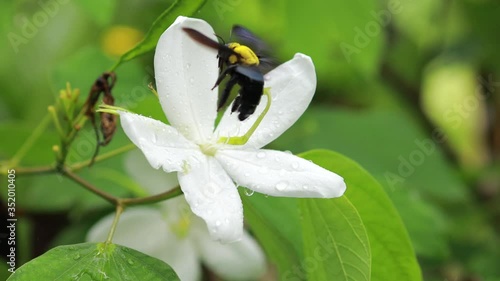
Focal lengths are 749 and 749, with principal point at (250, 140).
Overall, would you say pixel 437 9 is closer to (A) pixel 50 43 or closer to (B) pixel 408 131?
(B) pixel 408 131

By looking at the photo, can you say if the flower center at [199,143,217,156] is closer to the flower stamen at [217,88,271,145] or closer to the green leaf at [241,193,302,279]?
the flower stamen at [217,88,271,145]

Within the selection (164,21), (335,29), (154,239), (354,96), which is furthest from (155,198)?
(354,96)

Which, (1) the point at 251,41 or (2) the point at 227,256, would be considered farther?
(2) the point at 227,256

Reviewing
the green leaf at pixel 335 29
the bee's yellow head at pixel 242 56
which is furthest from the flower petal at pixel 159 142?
the green leaf at pixel 335 29

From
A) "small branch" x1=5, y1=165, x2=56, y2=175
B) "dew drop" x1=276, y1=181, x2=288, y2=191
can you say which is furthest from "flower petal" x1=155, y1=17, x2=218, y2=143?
"small branch" x1=5, y1=165, x2=56, y2=175

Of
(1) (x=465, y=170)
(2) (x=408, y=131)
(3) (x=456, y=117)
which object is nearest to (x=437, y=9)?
(3) (x=456, y=117)

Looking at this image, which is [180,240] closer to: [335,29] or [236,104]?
[236,104]

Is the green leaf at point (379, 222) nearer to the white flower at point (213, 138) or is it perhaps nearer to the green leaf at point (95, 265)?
the white flower at point (213, 138)

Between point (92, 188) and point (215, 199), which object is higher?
point (215, 199)
